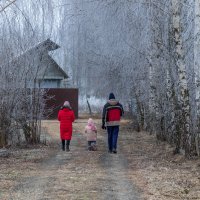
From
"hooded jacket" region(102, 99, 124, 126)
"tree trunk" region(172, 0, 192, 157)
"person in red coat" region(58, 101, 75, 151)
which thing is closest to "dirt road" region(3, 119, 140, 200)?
"hooded jacket" region(102, 99, 124, 126)

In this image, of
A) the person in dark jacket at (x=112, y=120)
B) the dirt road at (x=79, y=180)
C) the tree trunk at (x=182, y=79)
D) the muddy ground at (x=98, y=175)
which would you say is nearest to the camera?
the dirt road at (x=79, y=180)

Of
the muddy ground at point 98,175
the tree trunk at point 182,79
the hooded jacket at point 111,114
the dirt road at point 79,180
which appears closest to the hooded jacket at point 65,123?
the muddy ground at point 98,175

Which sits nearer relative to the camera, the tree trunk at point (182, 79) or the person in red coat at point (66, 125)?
the tree trunk at point (182, 79)

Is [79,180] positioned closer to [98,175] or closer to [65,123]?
[98,175]

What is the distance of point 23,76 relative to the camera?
58.5 feet

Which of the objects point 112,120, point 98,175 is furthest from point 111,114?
point 98,175

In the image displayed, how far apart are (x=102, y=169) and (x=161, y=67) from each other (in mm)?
7488

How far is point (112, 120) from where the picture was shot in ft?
52.5

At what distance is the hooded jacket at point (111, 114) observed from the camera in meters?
16.0

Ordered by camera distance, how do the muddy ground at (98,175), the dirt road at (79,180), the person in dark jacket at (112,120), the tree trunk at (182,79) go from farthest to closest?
the person in dark jacket at (112,120)
the tree trunk at (182,79)
the muddy ground at (98,175)
the dirt road at (79,180)

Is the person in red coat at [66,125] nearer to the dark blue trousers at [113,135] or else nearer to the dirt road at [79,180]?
the dirt road at [79,180]

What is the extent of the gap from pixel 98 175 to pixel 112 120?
488 cm

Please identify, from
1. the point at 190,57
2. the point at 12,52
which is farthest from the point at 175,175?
the point at 12,52

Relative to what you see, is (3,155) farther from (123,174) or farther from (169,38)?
(169,38)
